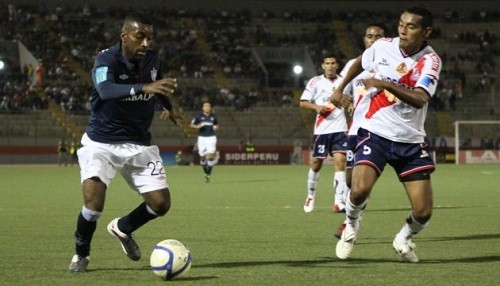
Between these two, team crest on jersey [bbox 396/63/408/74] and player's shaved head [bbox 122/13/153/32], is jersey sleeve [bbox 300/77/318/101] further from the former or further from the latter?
player's shaved head [bbox 122/13/153/32]

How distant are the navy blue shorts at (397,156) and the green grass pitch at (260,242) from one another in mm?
883

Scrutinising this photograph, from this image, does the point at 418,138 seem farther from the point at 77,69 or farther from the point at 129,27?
the point at 77,69

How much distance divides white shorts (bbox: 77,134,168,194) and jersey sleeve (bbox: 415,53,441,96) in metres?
2.54

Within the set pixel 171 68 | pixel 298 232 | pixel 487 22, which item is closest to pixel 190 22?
pixel 171 68

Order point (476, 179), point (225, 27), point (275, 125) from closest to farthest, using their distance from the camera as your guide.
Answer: point (476, 179) → point (275, 125) → point (225, 27)

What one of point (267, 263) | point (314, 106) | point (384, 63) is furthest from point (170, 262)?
point (314, 106)

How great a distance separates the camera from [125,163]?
851cm

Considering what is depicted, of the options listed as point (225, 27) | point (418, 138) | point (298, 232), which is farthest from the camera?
point (225, 27)

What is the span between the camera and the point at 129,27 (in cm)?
828

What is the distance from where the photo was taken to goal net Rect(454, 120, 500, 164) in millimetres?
45219

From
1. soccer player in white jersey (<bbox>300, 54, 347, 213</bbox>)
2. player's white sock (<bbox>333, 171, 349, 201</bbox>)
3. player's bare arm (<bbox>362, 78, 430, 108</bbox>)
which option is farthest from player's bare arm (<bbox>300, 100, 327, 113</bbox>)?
player's bare arm (<bbox>362, 78, 430, 108</bbox>)

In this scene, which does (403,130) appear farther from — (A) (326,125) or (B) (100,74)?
(A) (326,125)

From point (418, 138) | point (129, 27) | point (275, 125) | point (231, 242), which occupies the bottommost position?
point (275, 125)

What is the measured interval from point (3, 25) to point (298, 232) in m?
45.7
